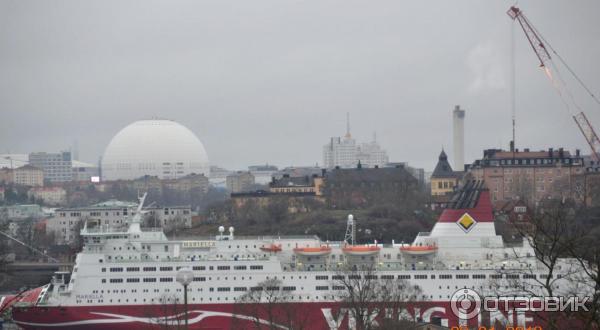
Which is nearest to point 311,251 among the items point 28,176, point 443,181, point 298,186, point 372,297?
point 372,297

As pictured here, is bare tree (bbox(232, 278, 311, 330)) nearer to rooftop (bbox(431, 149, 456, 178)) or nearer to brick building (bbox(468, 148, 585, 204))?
brick building (bbox(468, 148, 585, 204))

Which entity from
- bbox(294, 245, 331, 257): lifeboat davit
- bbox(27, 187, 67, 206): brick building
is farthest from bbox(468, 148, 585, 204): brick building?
bbox(27, 187, 67, 206): brick building

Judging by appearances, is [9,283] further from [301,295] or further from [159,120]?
[159,120]

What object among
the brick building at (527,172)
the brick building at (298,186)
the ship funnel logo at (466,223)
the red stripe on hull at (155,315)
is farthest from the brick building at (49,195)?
the ship funnel logo at (466,223)

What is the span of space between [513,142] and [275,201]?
79.9ft

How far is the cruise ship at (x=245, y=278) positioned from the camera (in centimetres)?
5178

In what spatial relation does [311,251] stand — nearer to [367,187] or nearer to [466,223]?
[466,223]

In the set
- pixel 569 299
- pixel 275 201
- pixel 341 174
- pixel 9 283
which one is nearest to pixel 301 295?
pixel 569 299

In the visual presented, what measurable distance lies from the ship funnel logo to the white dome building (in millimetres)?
131935

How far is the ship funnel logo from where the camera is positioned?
55.5 m

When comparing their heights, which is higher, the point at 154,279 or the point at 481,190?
the point at 481,190

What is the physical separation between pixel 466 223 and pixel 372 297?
31.0 feet

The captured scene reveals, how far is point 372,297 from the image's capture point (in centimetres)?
4775

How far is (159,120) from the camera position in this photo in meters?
192
